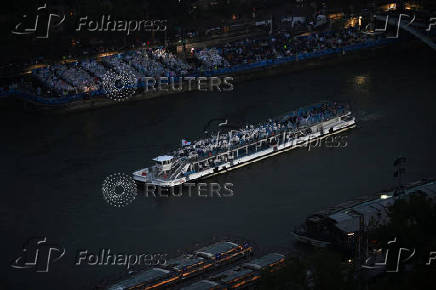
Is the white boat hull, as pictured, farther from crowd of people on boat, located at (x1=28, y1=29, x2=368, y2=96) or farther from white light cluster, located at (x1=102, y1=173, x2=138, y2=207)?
crowd of people on boat, located at (x1=28, y1=29, x2=368, y2=96)

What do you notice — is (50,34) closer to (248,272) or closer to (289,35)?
(289,35)

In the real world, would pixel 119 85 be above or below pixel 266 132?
below

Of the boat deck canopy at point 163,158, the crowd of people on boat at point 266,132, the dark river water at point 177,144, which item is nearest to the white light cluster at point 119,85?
the dark river water at point 177,144

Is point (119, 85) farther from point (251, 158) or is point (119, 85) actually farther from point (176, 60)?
point (251, 158)

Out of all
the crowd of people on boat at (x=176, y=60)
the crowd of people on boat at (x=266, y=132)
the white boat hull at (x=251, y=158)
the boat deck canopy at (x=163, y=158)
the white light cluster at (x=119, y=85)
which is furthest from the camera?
the crowd of people on boat at (x=176, y=60)

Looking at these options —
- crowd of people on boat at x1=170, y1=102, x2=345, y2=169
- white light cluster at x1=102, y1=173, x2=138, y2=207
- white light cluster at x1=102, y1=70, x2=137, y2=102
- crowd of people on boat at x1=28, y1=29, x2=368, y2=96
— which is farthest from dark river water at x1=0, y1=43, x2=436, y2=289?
crowd of people on boat at x1=28, y1=29, x2=368, y2=96

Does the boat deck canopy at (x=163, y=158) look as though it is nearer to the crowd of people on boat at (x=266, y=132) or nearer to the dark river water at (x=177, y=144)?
the crowd of people on boat at (x=266, y=132)

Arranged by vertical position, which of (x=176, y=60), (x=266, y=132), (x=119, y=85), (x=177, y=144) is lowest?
(x=177, y=144)

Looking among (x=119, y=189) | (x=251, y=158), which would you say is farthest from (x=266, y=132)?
(x=119, y=189)
